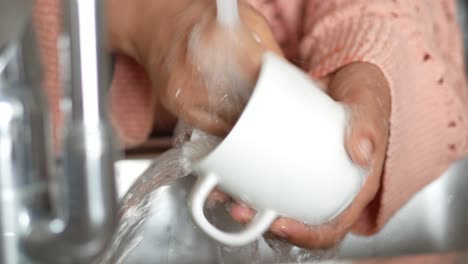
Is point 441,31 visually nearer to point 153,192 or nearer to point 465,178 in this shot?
point 465,178

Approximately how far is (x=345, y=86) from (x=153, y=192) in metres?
0.11

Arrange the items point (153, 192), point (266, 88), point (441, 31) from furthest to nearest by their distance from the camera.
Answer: point (441, 31), point (153, 192), point (266, 88)

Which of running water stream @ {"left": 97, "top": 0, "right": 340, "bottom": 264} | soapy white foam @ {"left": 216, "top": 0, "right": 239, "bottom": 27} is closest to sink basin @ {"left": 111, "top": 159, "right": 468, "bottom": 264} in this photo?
running water stream @ {"left": 97, "top": 0, "right": 340, "bottom": 264}

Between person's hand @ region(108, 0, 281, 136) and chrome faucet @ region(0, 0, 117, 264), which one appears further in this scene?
person's hand @ region(108, 0, 281, 136)

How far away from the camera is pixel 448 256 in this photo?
476mm

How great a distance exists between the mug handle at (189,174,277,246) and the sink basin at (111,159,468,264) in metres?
0.08

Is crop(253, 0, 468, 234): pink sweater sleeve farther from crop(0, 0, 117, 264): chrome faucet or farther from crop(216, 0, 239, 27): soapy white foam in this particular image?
crop(0, 0, 117, 264): chrome faucet

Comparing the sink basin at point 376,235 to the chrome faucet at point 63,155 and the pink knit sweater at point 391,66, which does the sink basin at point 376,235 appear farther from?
the chrome faucet at point 63,155

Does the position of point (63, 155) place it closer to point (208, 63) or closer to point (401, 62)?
point (208, 63)

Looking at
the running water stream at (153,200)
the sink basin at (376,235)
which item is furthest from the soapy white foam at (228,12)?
the sink basin at (376,235)

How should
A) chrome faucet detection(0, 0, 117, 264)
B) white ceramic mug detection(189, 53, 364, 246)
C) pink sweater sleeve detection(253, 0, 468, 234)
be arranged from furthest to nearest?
1. pink sweater sleeve detection(253, 0, 468, 234)
2. white ceramic mug detection(189, 53, 364, 246)
3. chrome faucet detection(0, 0, 117, 264)

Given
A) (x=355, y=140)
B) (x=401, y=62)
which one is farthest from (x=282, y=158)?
(x=401, y=62)

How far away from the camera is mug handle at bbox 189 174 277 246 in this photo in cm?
33

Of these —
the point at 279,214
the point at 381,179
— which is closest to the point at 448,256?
the point at 381,179
